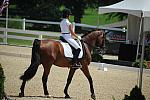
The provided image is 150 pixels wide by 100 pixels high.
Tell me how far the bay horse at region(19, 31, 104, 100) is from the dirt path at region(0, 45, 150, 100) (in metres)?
0.45

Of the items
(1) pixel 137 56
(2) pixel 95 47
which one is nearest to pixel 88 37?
(2) pixel 95 47

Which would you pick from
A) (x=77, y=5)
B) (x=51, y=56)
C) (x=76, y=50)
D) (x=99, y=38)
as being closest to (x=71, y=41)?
(x=76, y=50)

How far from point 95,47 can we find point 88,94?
1.45 meters

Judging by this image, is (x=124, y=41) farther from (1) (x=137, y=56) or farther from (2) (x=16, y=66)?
(2) (x=16, y=66)

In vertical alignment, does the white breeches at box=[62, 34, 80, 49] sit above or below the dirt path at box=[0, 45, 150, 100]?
above

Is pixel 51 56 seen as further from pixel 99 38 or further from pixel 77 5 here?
pixel 77 5

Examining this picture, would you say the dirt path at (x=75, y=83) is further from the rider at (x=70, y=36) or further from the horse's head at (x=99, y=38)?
the horse's head at (x=99, y=38)

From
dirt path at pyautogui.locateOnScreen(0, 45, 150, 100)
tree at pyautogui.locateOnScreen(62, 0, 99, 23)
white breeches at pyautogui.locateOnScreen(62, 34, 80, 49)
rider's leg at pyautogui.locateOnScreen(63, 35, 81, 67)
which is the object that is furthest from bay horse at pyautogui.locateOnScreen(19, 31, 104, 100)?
tree at pyautogui.locateOnScreen(62, 0, 99, 23)

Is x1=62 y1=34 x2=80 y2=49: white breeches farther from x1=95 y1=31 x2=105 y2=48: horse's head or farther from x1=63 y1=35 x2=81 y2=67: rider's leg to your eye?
x1=95 y1=31 x2=105 y2=48: horse's head

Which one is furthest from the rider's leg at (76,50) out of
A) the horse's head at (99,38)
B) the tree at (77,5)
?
the tree at (77,5)

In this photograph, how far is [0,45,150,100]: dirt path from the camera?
12.5 metres

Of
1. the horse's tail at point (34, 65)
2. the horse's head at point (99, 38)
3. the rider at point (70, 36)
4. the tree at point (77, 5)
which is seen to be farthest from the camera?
the tree at point (77, 5)

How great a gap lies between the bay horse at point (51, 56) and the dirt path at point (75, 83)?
45 centimetres

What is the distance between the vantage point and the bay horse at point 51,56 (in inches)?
466
